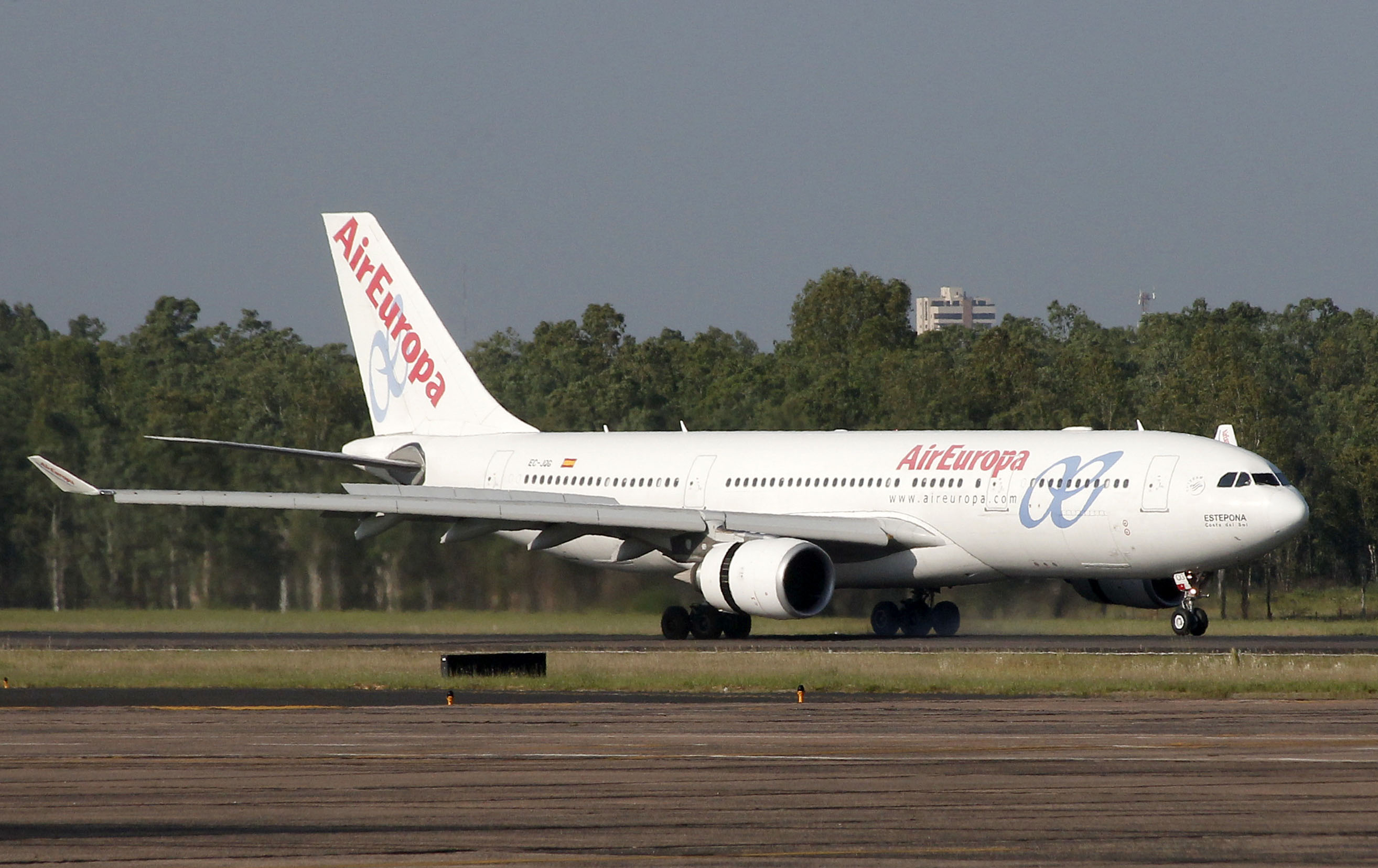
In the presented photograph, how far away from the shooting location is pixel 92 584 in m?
46.0

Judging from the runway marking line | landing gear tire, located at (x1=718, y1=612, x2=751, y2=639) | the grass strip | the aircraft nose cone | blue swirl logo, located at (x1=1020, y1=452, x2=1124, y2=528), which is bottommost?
the runway marking line

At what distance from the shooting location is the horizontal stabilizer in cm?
4069

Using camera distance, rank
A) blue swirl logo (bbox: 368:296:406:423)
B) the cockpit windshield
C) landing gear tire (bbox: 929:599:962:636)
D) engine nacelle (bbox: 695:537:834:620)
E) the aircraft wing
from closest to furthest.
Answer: the cockpit windshield → engine nacelle (bbox: 695:537:834:620) → the aircraft wing → landing gear tire (bbox: 929:599:962:636) → blue swirl logo (bbox: 368:296:406:423)

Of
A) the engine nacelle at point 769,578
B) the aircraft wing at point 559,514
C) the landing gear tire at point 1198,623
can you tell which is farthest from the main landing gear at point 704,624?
the landing gear tire at point 1198,623

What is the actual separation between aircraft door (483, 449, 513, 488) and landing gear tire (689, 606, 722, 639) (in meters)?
7.44

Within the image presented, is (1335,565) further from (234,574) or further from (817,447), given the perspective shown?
(234,574)

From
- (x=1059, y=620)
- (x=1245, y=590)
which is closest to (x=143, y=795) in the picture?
(x=1059, y=620)

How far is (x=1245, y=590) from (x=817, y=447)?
14.0 metres

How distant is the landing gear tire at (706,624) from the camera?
38156mm

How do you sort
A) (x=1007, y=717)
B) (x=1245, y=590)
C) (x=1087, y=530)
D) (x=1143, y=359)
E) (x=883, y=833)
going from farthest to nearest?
(x=1143, y=359), (x=1245, y=590), (x=1087, y=530), (x=1007, y=717), (x=883, y=833)

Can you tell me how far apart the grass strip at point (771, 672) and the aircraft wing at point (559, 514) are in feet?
18.3

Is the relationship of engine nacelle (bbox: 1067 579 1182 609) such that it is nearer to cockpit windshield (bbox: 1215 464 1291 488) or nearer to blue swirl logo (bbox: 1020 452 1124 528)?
blue swirl logo (bbox: 1020 452 1124 528)

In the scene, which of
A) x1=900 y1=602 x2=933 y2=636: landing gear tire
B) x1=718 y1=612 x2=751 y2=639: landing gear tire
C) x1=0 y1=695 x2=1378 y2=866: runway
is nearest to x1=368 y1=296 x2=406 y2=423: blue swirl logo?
x1=718 y1=612 x2=751 y2=639: landing gear tire

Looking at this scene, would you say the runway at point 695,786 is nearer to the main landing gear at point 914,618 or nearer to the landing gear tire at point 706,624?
the landing gear tire at point 706,624
